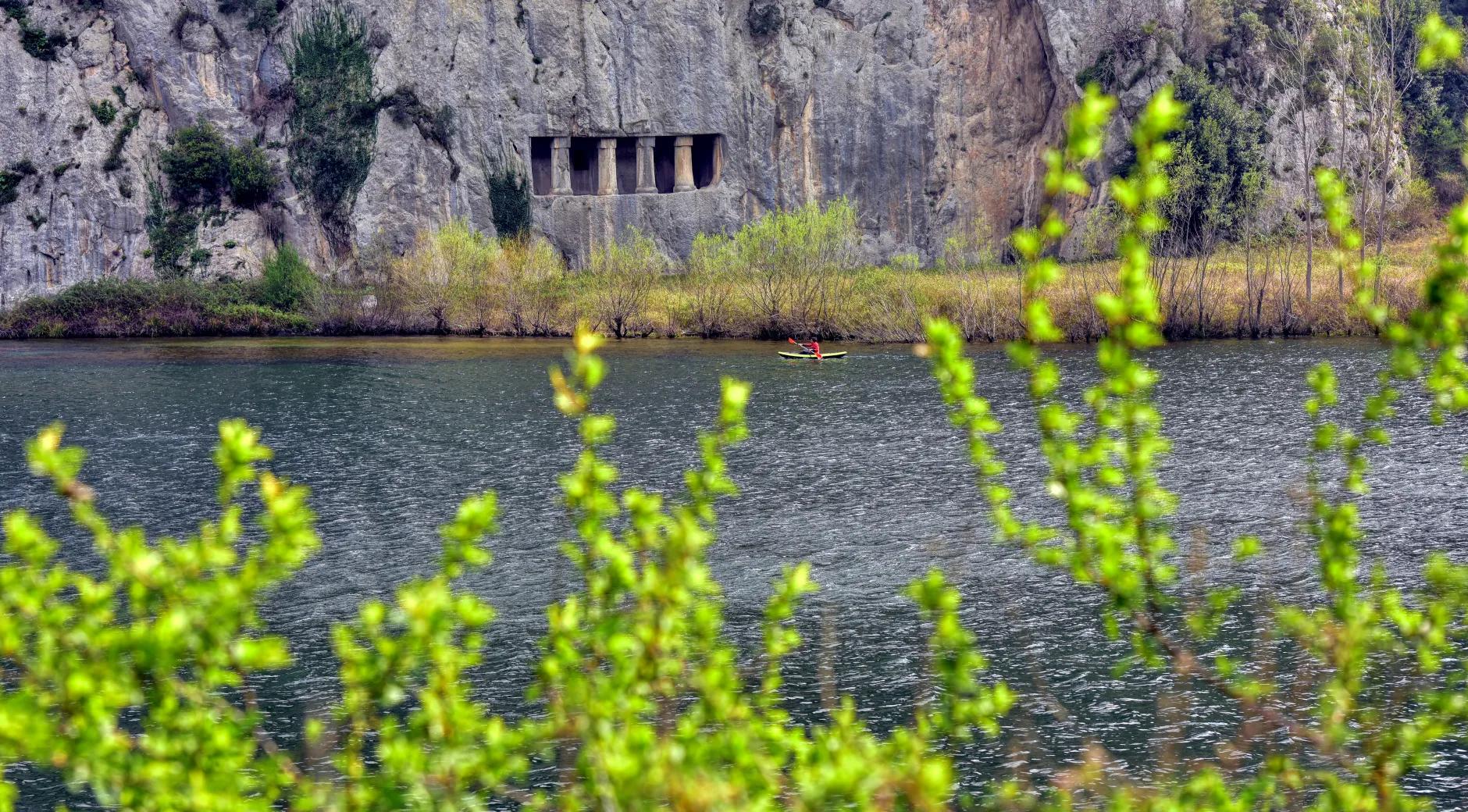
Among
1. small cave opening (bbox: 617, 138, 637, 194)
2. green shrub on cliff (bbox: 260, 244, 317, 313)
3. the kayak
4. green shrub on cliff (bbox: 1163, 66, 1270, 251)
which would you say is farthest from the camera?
small cave opening (bbox: 617, 138, 637, 194)

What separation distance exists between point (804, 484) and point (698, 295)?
35141 mm

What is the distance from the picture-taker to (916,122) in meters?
86.4

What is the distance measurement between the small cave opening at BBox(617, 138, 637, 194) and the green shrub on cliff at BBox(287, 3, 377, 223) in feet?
44.1

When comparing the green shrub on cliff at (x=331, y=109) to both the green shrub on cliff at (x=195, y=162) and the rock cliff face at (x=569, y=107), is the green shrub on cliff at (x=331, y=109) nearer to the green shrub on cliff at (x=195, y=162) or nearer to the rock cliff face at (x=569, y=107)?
the rock cliff face at (x=569, y=107)

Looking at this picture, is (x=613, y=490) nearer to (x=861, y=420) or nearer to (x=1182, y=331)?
(x=861, y=420)

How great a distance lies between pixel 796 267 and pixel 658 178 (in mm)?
19816

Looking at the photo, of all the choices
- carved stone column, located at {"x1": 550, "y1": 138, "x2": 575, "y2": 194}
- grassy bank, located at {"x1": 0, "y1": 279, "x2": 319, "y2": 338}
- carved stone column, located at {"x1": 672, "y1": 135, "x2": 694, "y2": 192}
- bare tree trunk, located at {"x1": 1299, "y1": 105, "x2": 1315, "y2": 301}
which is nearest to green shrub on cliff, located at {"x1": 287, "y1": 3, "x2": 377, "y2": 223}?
grassy bank, located at {"x1": 0, "y1": 279, "x2": 319, "y2": 338}

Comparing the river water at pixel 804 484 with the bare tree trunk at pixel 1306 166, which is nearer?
the river water at pixel 804 484

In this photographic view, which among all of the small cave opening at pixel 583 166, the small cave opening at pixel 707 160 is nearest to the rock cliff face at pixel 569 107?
the small cave opening at pixel 707 160

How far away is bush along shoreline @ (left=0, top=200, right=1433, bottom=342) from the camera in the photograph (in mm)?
62625

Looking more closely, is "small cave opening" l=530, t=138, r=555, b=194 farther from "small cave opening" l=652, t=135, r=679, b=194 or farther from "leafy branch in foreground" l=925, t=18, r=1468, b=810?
"leafy branch in foreground" l=925, t=18, r=1468, b=810

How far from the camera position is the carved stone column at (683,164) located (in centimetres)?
8350

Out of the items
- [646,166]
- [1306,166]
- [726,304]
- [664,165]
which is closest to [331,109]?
[646,166]

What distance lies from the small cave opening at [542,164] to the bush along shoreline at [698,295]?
238 inches
